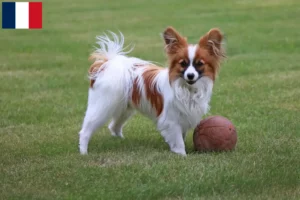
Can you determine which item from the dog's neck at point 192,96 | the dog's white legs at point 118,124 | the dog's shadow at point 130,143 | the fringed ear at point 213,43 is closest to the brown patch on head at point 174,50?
the dog's neck at point 192,96

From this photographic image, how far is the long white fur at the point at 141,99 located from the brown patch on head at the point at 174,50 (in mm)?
121

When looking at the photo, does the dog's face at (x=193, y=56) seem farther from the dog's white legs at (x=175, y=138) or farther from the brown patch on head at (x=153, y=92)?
the dog's white legs at (x=175, y=138)

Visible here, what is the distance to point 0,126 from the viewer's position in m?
9.89

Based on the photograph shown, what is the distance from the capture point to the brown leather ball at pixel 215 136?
25.6 ft

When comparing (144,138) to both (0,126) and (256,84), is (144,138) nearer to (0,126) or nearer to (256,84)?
(0,126)

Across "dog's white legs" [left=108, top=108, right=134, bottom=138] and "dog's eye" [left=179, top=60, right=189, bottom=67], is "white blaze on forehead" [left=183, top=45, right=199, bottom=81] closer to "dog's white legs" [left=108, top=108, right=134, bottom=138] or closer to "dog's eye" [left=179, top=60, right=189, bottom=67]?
"dog's eye" [left=179, top=60, right=189, bottom=67]

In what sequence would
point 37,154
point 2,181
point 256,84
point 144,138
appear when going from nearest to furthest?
point 2,181, point 37,154, point 144,138, point 256,84

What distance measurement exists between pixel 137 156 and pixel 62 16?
67.8 ft

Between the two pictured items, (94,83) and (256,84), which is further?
(256,84)

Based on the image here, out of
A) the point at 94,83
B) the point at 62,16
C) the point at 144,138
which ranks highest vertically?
the point at 94,83

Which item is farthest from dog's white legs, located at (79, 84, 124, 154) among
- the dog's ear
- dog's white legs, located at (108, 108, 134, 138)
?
the dog's ear

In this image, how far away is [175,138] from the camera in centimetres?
792

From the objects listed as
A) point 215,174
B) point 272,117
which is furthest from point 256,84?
point 215,174

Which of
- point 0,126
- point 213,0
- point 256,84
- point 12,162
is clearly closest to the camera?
point 12,162
